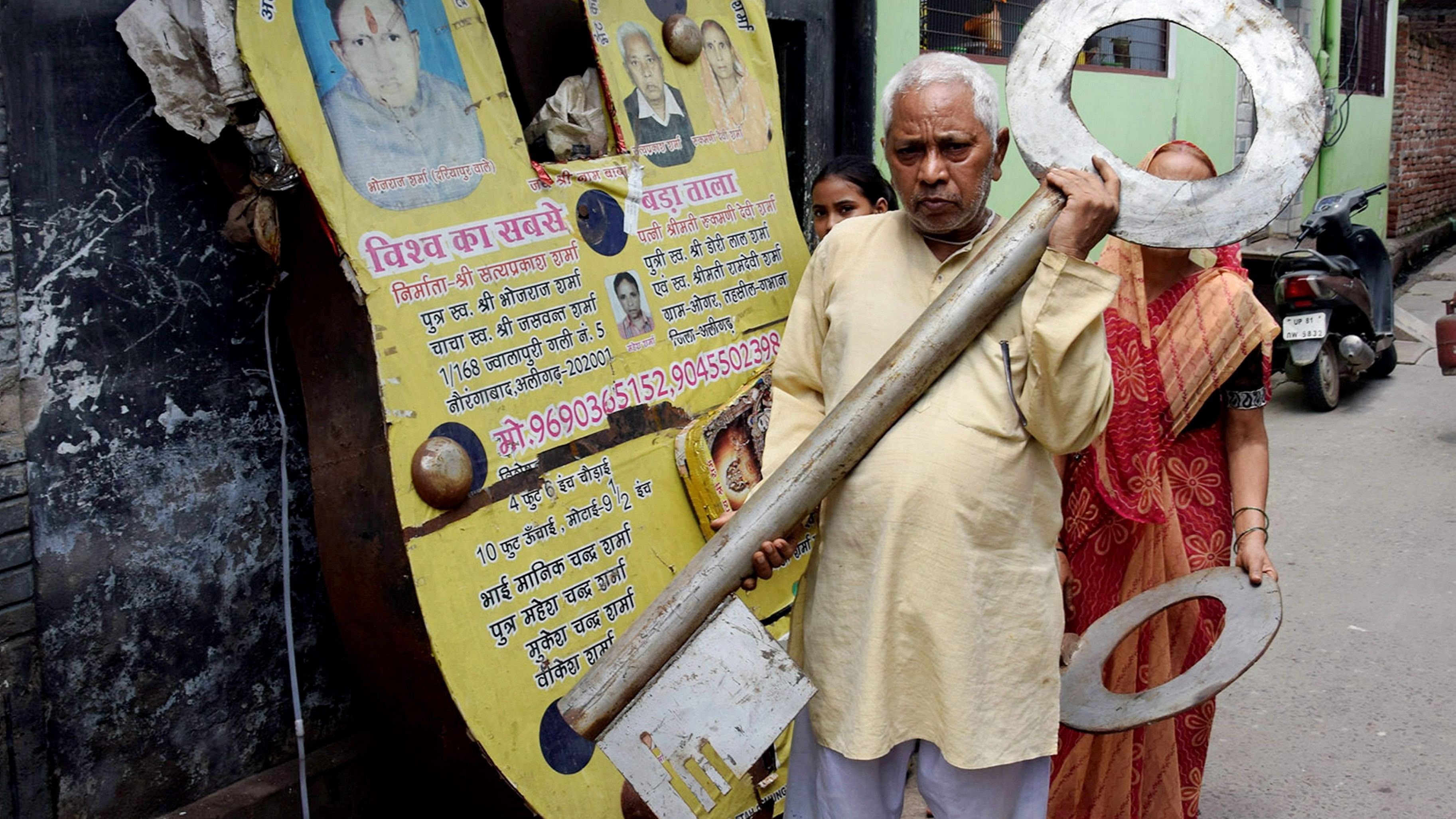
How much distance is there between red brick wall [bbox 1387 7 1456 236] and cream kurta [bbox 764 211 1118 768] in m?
12.3

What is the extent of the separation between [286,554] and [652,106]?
1.35m

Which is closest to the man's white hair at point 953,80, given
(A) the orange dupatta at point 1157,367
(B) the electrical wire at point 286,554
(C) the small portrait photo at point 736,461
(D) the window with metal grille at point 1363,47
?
(A) the orange dupatta at point 1157,367

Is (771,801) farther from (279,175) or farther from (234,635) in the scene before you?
(279,175)

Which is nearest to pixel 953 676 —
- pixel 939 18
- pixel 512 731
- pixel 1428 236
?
pixel 512 731

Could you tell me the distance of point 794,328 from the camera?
86.9 inches

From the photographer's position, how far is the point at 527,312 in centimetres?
263

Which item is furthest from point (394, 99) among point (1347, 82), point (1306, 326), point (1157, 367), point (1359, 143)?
point (1359, 143)

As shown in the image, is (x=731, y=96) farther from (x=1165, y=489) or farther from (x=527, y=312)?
(x=1165, y=489)

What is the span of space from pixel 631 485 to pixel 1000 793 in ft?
3.55

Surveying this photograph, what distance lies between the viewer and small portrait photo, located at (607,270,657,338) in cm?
284

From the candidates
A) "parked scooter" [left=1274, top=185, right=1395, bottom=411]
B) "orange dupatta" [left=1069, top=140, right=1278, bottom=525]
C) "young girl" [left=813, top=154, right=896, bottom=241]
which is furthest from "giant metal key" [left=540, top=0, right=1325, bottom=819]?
"parked scooter" [left=1274, top=185, right=1395, bottom=411]

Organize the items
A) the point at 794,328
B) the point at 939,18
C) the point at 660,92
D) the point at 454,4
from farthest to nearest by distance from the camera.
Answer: the point at 939,18 → the point at 660,92 → the point at 454,4 → the point at 794,328

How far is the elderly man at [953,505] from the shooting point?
6.23 feet

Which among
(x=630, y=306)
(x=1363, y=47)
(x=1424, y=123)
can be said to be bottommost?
(x=1424, y=123)
